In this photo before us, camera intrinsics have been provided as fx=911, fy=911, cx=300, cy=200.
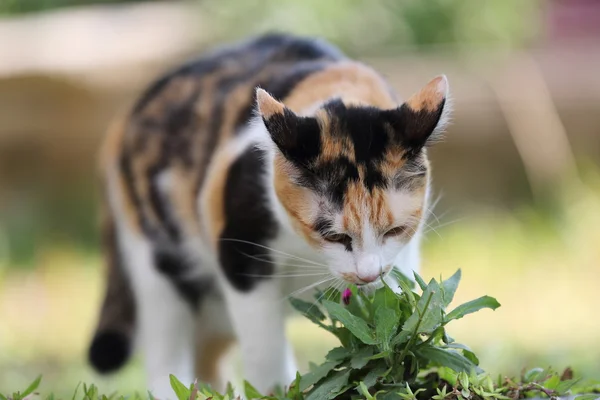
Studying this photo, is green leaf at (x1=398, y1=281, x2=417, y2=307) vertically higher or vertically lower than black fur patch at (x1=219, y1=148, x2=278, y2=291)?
lower

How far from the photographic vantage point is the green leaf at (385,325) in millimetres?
2262

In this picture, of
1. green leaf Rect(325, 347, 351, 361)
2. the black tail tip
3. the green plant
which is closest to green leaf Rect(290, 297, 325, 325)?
the green plant

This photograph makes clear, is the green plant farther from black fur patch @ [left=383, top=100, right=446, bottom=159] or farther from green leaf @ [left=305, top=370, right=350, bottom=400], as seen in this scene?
black fur patch @ [left=383, top=100, right=446, bottom=159]

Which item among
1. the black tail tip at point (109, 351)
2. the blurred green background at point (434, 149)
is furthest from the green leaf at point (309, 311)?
the blurred green background at point (434, 149)

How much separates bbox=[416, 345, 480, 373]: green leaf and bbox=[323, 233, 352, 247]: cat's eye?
0.44m

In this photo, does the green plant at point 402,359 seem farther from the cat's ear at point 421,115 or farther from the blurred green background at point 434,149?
the blurred green background at point 434,149

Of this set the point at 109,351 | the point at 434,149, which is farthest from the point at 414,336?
the point at 434,149

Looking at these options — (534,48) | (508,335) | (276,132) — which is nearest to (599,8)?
(534,48)

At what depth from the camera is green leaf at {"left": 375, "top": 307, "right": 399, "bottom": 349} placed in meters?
2.26

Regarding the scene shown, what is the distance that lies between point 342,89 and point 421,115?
60 cm

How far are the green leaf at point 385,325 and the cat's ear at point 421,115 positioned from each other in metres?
0.60

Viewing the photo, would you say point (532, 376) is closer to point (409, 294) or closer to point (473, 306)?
point (473, 306)

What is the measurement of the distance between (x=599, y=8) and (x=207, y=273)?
6.17 m

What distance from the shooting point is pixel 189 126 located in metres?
3.81
